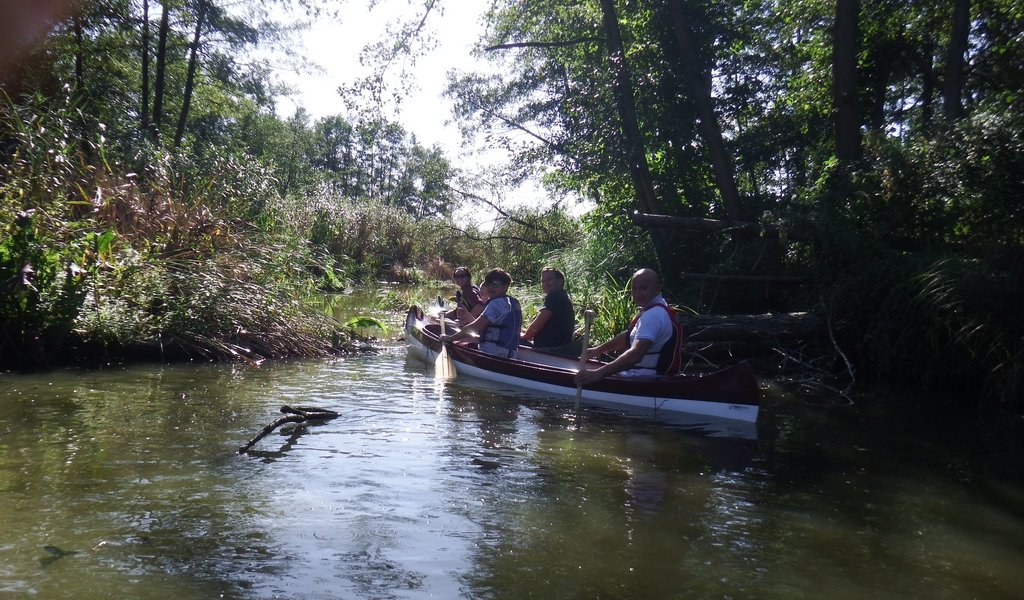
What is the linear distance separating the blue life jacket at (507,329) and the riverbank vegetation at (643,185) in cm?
244

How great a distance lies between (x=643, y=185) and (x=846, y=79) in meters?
3.85

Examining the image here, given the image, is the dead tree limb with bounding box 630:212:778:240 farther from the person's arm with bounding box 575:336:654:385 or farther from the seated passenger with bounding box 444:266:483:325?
the person's arm with bounding box 575:336:654:385

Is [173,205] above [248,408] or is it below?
above

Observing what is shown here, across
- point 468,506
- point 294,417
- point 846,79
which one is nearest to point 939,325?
point 846,79

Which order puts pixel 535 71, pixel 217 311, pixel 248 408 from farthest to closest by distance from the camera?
pixel 535 71
pixel 217 311
pixel 248 408

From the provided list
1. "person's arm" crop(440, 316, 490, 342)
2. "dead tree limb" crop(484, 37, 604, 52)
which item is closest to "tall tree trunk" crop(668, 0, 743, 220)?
"dead tree limb" crop(484, 37, 604, 52)

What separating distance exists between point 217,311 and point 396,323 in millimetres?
5459

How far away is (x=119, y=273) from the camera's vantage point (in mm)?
9367

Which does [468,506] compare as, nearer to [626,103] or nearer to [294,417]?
[294,417]

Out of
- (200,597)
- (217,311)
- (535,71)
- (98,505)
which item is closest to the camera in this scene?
(200,597)

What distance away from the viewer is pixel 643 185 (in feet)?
49.0

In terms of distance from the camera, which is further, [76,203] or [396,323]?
[396,323]

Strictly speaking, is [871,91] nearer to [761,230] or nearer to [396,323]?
[761,230]

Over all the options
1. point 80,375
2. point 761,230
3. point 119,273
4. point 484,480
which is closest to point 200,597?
point 484,480
